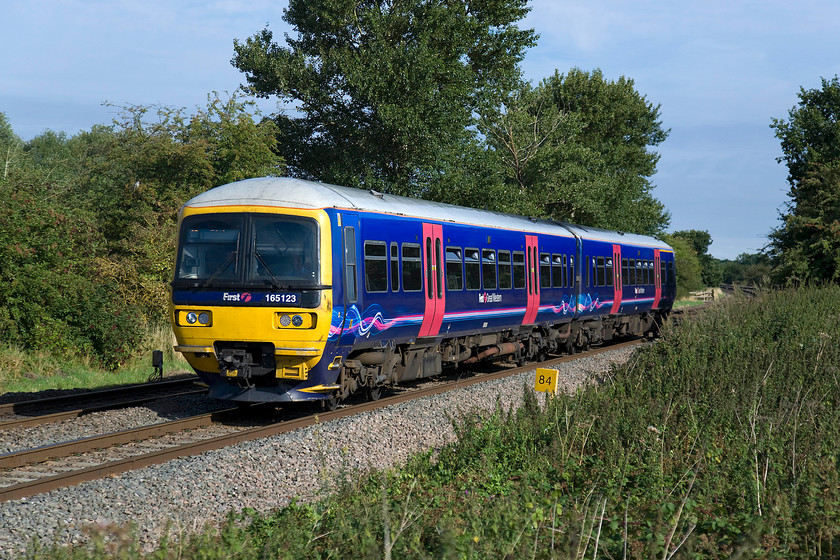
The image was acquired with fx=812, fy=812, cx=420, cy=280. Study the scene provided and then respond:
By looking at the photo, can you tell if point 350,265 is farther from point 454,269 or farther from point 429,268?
point 454,269

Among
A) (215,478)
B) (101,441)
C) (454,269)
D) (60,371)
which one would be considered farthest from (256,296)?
(60,371)

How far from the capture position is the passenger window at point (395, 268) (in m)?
12.3

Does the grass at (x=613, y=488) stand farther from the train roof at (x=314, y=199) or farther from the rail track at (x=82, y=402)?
the rail track at (x=82, y=402)

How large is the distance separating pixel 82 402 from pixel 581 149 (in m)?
28.0

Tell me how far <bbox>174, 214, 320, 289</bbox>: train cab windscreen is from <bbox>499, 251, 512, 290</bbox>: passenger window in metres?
6.29

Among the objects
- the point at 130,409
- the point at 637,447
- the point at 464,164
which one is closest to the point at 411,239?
the point at 130,409

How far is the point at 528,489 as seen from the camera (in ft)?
21.0

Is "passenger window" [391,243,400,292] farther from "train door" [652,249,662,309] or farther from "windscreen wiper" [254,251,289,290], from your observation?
"train door" [652,249,662,309]

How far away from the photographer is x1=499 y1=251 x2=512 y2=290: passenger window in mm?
16094

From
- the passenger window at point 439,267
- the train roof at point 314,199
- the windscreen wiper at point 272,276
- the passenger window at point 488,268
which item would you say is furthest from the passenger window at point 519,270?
the windscreen wiper at point 272,276

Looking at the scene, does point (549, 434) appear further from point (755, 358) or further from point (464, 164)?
point (464, 164)

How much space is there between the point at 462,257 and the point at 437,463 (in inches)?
263

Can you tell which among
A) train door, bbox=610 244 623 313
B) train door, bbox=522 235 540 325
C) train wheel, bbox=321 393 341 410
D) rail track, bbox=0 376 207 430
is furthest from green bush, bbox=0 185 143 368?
train door, bbox=610 244 623 313

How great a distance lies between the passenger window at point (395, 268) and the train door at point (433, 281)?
889 mm
